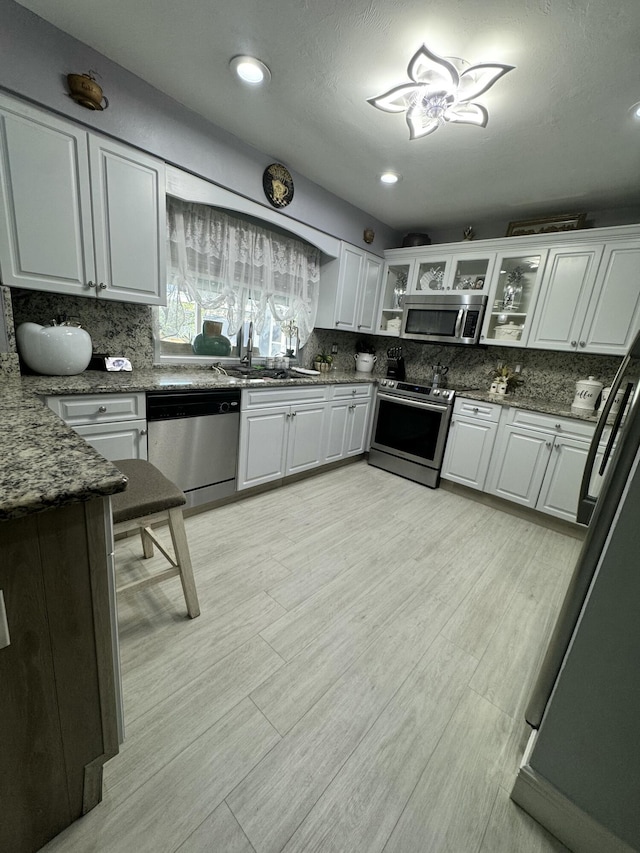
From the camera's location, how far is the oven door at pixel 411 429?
10.3 feet

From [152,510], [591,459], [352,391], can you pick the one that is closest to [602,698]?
[591,459]

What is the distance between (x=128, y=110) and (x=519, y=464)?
3.49 m

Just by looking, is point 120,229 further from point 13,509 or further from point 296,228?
point 13,509

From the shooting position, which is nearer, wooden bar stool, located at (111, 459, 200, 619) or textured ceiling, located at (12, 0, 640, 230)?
wooden bar stool, located at (111, 459, 200, 619)

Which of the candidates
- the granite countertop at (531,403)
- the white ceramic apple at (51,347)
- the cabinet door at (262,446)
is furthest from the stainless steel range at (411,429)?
the white ceramic apple at (51,347)

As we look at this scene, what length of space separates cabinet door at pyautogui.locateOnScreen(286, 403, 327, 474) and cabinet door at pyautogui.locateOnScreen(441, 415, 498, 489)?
47.1 inches

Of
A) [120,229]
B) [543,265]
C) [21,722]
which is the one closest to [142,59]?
[120,229]

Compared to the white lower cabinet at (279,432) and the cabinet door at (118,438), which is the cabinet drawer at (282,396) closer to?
the white lower cabinet at (279,432)

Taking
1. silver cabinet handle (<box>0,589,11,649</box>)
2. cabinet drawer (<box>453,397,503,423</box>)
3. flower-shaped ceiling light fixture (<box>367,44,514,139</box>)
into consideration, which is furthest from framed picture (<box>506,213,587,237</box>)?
silver cabinet handle (<box>0,589,11,649</box>)

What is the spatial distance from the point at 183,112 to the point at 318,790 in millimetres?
3263

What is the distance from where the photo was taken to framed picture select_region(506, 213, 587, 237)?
273 centimetres

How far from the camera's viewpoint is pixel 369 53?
5.04 feet

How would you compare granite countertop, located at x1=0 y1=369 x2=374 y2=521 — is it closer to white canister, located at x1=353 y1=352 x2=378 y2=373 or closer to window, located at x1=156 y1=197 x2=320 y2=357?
window, located at x1=156 y1=197 x2=320 y2=357

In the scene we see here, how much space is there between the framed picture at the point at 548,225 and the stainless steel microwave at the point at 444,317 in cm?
63
